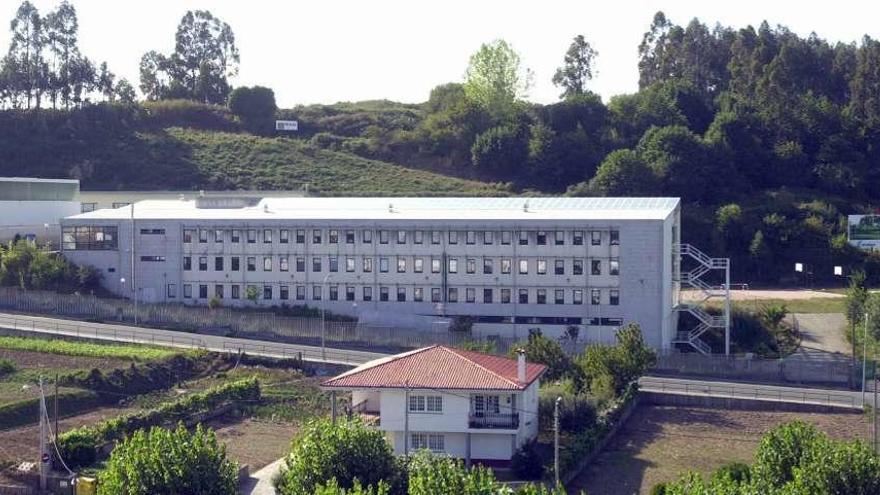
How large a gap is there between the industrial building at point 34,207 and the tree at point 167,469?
156 ft

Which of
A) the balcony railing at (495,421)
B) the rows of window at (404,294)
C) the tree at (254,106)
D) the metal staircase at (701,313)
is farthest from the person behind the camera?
the tree at (254,106)

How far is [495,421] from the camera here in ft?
142

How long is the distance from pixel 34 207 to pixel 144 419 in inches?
1536

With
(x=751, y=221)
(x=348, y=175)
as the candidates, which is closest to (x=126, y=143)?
(x=348, y=175)

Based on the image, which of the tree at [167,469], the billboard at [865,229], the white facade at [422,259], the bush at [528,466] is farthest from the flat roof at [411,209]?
the tree at [167,469]

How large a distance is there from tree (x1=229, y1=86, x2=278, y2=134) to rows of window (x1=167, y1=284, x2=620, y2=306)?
53304 mm

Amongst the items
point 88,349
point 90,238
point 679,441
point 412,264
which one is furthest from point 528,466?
point 90,238

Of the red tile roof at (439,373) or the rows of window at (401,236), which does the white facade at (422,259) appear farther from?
the red tile roof at (439,373)

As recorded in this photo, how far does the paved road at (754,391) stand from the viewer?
174 ft

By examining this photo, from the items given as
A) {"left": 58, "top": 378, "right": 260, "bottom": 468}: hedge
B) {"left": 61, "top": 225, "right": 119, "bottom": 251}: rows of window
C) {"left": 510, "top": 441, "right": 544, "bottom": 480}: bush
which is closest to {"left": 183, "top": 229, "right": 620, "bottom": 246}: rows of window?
{"left": 61, "top": 225, "right": 119, "bottom": 251}: rows of window

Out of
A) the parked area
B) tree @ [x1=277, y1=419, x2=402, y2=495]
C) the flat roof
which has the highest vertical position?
the flat roof

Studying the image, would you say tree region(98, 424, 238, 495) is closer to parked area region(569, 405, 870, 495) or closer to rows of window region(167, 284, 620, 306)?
parked area region(569, 405, 870, 495)

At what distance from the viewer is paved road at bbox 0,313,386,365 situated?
2322 inches

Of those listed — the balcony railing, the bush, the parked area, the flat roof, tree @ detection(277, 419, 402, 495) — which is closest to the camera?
tree @ detection(277, 419, 402, 495)
